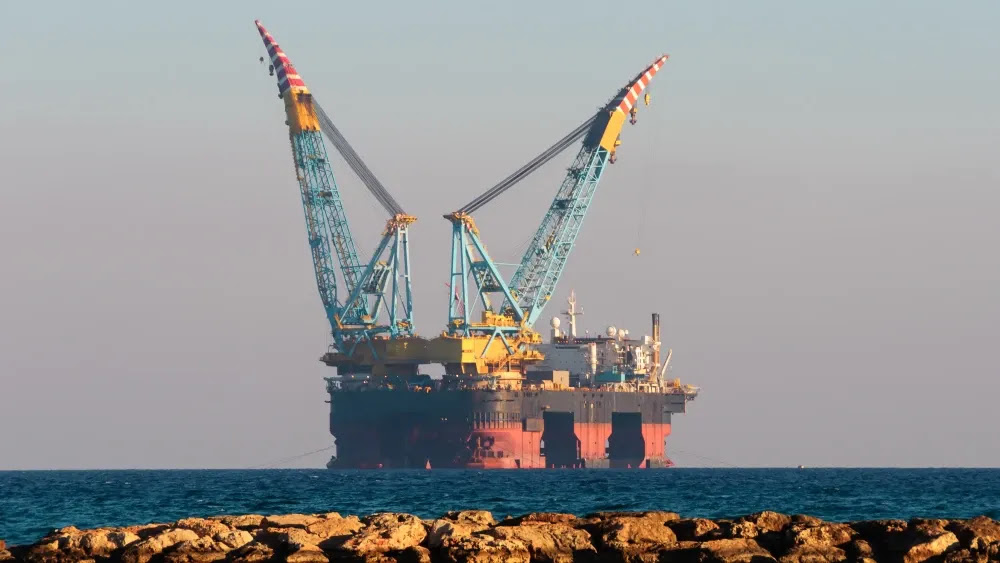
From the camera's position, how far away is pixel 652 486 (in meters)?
101

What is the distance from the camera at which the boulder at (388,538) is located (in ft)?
115

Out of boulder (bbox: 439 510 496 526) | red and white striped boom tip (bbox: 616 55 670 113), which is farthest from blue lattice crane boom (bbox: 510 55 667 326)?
boulder (bbox: 439 510 496 526)

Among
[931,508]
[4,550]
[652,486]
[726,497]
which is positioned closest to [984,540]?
[4,550]

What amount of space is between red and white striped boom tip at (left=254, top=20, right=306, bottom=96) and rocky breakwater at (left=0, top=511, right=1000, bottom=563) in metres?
123

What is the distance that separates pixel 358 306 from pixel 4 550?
124m

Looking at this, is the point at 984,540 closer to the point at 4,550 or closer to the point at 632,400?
the point at 4,550

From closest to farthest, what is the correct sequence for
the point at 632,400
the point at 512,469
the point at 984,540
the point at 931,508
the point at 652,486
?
1. the point at 984,540
2. the point at 931,508
3. the point at 652,486
4. the point at 512,469
5. the point at 632,400

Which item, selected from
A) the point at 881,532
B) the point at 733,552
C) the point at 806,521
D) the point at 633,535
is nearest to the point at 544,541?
the point at 633,535

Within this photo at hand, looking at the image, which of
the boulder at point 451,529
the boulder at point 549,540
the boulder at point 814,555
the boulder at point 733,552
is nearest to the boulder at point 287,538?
the boulder at point 451,529

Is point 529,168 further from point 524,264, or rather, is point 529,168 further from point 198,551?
point 198,551

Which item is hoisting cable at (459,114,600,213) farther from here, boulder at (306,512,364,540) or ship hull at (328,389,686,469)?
boulder at (306,512,364,540)

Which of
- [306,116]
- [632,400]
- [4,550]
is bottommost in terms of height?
[4,550]

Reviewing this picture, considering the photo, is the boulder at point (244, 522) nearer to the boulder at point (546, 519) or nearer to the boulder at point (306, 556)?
the boulder at point (306, 556)

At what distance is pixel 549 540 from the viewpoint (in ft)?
115
